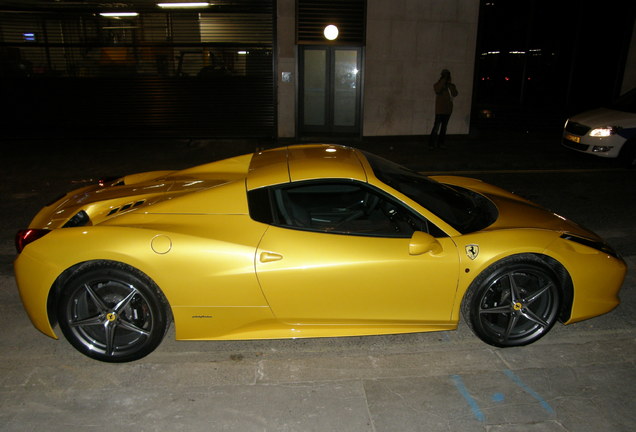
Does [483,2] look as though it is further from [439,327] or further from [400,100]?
[439,327]

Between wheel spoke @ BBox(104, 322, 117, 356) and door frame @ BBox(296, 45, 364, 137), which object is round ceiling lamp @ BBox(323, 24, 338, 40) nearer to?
door frame @ BBox(296, 45, 364, 137)

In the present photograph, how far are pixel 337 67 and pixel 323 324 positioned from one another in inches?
431

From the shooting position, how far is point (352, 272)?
3.75m

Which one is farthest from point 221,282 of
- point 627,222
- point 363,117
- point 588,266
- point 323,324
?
point 363,117

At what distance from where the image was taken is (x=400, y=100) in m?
14.1

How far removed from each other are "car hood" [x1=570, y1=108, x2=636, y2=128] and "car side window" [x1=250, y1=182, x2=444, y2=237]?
25.8 ft

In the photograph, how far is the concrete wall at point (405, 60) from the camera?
13531 millimetres

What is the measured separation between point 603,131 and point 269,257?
923cm

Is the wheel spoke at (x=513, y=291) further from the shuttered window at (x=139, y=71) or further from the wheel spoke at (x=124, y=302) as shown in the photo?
the shuttered window at (x=139, y=71)

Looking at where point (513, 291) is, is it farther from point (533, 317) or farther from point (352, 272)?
point (352, 272)

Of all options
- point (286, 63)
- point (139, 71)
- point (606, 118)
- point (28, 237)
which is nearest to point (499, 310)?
point (28, 237)

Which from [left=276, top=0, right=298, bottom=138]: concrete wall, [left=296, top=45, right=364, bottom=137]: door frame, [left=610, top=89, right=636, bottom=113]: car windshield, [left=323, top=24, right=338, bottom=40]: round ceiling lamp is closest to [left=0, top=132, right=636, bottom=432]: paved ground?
[left=610, top=89, right=636, bottom=113]: car windshield

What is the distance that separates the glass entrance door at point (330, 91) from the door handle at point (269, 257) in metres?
10.7

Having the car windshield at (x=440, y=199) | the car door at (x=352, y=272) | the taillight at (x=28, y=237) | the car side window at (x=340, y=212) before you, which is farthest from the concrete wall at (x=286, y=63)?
the taillight at (x=28, y=237)
